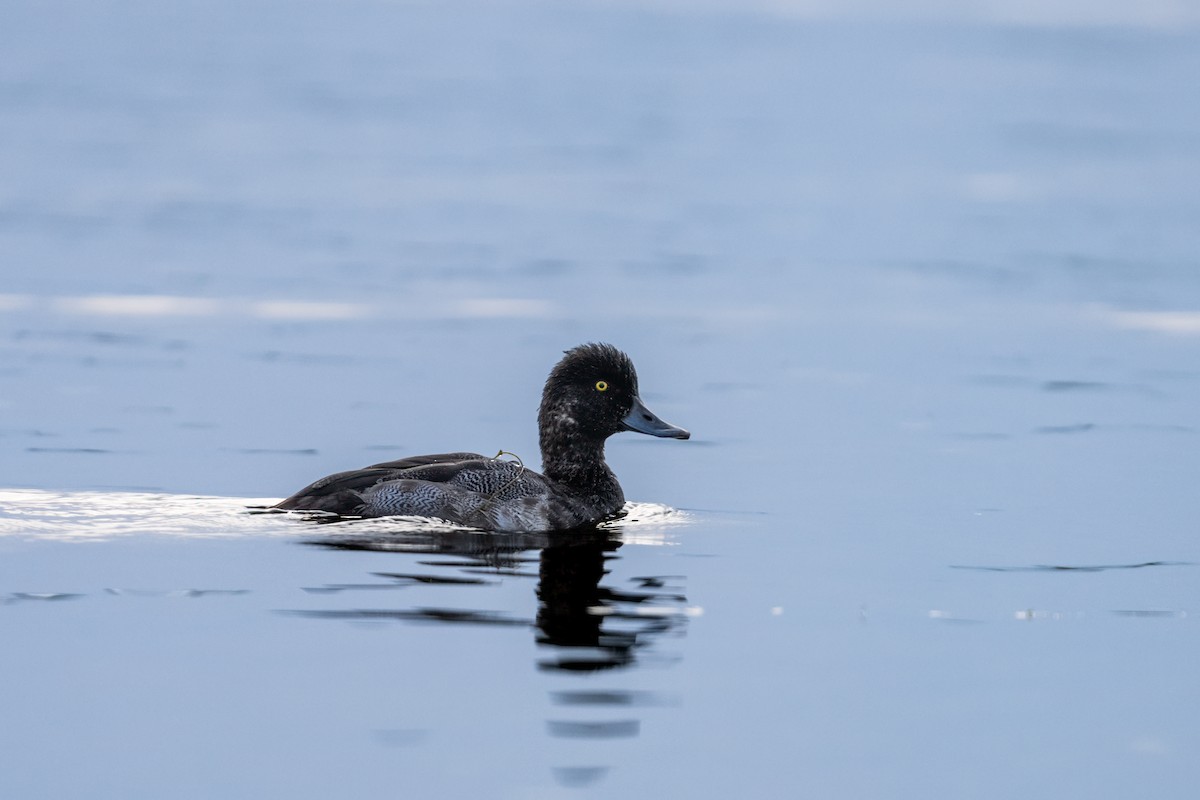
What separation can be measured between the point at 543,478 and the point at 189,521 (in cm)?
221

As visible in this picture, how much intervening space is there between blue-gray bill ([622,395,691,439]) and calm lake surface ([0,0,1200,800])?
51 cm

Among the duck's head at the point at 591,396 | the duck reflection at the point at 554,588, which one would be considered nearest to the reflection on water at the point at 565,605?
the duck reflection at the point at 554,588

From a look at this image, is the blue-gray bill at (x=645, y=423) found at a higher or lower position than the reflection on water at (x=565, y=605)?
higher

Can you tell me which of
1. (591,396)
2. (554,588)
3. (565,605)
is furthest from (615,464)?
(565,605)

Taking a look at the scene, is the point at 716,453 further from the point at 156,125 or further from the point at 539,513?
the point at 156,125

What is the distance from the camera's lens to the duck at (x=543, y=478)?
11141 millimetres

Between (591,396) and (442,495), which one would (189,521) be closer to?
(442,495)

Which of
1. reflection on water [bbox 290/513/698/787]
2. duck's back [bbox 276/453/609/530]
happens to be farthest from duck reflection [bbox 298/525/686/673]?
duck's back [bbox 276/453/609/530]

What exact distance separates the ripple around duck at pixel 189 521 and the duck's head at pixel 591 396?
0.69m

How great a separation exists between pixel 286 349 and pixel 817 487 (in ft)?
22.0

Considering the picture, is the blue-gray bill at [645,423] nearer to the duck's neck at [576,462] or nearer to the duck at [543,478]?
the duck at [543,478]

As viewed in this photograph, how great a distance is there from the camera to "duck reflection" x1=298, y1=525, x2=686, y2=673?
8.62 metres

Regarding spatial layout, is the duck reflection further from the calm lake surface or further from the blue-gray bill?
the blue-gray bill

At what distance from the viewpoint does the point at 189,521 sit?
→ 11.2 meters
